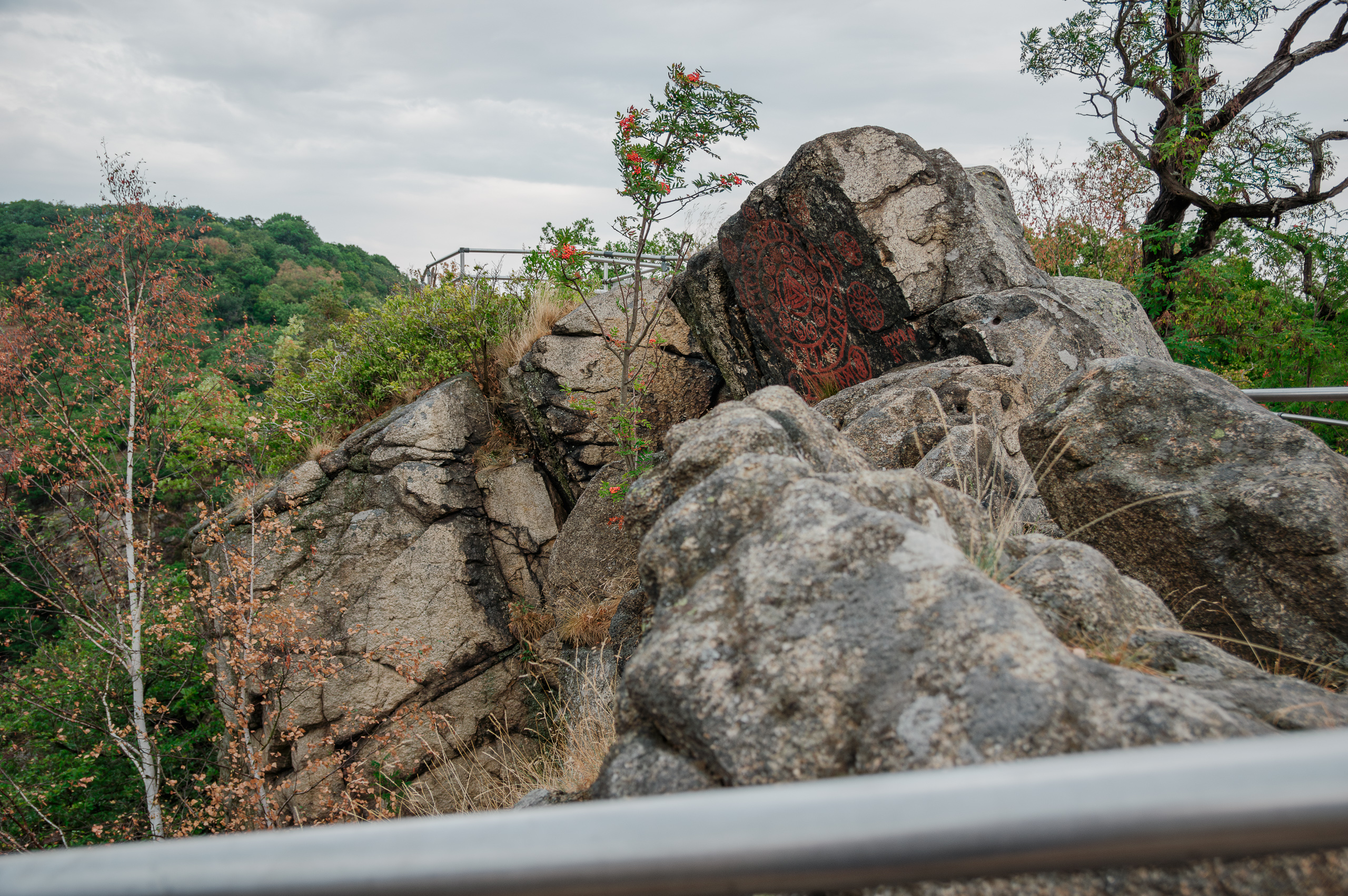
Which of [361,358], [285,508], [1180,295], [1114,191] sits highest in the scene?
[1114,191]

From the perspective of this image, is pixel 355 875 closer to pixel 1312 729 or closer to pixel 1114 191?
pixel 1312 729

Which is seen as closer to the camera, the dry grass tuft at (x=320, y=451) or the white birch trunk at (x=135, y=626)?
the white birch trunk at (x=135, y=626)

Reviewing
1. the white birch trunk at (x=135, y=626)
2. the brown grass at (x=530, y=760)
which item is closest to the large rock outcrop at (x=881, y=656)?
the brown grass at (x=530, y=760)

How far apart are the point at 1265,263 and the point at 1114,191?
424 centimetres

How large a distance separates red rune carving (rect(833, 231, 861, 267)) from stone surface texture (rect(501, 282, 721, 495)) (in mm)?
2438

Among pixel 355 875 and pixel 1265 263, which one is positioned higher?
pixel 1265 263

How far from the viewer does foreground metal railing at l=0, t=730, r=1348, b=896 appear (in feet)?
1.90

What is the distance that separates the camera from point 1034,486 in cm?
291

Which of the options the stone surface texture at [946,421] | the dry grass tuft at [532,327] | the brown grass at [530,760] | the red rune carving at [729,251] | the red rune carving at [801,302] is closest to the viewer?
the brown grass at [530,760]

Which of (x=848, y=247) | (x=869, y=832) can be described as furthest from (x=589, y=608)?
(x=869, y=832)

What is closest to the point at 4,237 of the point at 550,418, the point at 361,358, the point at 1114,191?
the point at 361,358

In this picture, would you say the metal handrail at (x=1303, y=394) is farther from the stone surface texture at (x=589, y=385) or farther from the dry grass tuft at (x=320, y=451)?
the dry grass tuft at (x=320, y=451)

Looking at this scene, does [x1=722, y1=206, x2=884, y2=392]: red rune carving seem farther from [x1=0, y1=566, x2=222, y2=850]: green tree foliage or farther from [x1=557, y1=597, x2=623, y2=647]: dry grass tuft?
[x1=0, y1=566, x2=222, y2=850]: green tree foliage

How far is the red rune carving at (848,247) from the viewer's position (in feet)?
20.7
